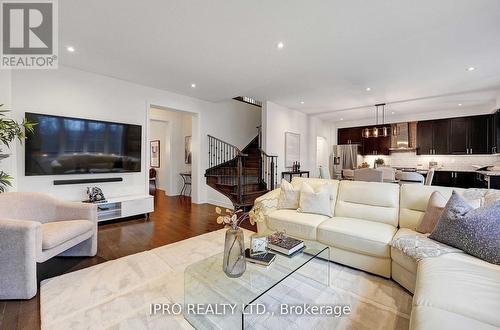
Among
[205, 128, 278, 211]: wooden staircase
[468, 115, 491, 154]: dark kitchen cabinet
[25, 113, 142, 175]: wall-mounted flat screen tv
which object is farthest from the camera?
[468, 115, 491, 154]: dark kitchen cabinet

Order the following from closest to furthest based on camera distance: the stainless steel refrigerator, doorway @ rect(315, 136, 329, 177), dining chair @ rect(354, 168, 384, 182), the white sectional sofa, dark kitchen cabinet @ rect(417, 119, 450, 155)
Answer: the white sectional sofa, dining chair @ rect(354, 168, 384, 182), dark kitchen cabinet @ rect(417, 119, 450, 155), the stainless steel refrigerator, doorway @ rect(315, 136, 329, 177)

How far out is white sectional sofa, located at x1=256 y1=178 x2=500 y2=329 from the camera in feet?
3.76

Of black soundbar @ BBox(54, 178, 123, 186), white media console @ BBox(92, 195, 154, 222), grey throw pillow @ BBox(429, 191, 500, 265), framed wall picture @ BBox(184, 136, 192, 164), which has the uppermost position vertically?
framed wall picture @ BBox(184, 136, 192, 164)

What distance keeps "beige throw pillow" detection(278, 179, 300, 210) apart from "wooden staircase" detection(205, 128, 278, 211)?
1427mm

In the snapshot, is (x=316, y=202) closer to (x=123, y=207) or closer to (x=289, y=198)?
(x=289, y=198)

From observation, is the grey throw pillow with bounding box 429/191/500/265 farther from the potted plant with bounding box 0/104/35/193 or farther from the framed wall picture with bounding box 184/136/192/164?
the framed wall picture with bounding box 184/136/192/164

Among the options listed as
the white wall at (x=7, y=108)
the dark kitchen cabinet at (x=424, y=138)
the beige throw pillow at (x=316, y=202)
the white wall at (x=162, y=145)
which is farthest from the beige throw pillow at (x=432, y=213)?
the white wall at (x=162, y=145)

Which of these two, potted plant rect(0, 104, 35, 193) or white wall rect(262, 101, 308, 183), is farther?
white wall rect(262, 101, 308, 183)

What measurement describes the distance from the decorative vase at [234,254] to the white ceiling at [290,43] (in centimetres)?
218

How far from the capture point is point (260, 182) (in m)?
5.56

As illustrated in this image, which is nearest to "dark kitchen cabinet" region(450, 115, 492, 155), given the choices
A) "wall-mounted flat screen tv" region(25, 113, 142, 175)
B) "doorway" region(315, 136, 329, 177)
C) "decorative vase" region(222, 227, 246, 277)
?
"doorway" region(315, 136, 329, 177)

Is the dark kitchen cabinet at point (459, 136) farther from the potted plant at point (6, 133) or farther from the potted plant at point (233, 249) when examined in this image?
the potted plant at point (6, 133)

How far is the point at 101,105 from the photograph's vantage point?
411 cm

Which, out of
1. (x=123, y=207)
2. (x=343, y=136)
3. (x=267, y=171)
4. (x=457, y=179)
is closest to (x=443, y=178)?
(x=457, y=179)
